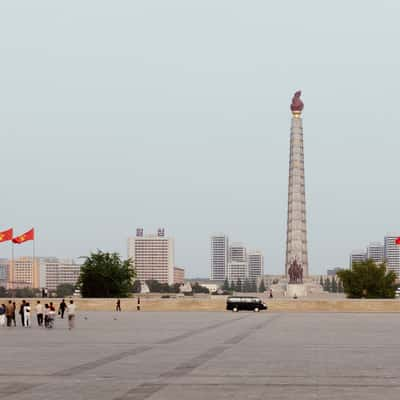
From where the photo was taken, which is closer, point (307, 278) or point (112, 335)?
point (112, 335)

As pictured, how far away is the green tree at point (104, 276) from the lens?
71.1 meters

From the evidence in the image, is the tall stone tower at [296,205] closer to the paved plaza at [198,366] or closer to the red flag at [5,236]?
the red flag at [5,236]

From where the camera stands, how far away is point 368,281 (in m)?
73.9

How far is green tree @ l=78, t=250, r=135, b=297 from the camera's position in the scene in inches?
2798

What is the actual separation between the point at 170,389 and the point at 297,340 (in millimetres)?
13695

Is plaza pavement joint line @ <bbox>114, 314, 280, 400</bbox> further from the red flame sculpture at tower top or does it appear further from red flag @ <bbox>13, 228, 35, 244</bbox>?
the red flame sculpture at tower top

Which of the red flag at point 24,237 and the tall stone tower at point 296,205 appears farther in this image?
the tall stone tower at point 296,205

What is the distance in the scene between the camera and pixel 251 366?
1806 cm

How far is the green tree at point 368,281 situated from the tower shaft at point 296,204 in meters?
25.4

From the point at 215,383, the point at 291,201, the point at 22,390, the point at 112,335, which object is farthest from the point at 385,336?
the point at 291,201

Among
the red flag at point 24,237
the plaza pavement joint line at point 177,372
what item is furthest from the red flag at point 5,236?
the plaza pavement joint line at point 177,372

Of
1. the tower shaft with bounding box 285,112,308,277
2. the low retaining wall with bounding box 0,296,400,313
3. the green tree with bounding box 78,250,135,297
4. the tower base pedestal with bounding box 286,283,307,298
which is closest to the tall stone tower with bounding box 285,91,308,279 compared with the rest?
the tower shaft with bounding box 285,112,308,277

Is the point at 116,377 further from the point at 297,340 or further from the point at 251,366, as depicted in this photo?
the point at 297,340

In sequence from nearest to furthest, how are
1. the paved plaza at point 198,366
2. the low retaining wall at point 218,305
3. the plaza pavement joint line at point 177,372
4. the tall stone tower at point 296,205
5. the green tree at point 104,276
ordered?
the plaza pavement joint line at point 177,372, the paved plaza at point 198,366, the low retaining wall at point 218,305, the green tree at point 104,276, the tall stone tower at point 296,205
